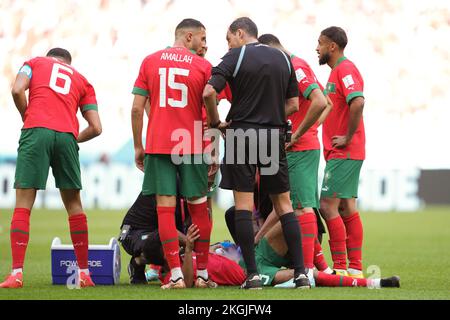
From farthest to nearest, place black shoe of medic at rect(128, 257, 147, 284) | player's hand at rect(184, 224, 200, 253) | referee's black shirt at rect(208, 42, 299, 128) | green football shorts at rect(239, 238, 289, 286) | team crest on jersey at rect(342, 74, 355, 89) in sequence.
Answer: team crest on jersey at rect(342, 74, 355, 89), black shoe of medic at rect(128, 257, 147, 284), green football shorts at rect(239, 238, 289, 286), player's hand at rect(184, 224, 200, 253), referee's black shirt at rect(208, 42, 299, 128)

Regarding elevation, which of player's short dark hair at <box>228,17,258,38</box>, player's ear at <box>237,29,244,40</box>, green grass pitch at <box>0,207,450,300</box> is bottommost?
green grass pitch at <box>0,207,450,300</box>

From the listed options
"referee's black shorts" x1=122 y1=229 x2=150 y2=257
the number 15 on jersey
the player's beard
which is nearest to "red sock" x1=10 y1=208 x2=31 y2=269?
"referee's black shorts" x1=122 y1=229 x2=150 y2=257

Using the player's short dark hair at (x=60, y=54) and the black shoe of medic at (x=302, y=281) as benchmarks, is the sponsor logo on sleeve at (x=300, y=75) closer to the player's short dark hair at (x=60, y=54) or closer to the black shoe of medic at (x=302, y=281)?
the black shoe of medic at (x=302, y=281)

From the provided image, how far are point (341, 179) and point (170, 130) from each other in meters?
1.95

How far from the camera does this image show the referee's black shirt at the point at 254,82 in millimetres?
7504

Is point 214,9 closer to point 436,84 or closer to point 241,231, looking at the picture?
point 436,84

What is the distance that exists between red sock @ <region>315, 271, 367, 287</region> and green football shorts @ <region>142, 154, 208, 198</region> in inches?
48.2

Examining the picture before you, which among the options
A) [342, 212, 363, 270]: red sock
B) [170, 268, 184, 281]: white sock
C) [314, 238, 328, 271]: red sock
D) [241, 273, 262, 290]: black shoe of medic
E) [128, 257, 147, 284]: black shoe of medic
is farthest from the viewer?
[342, 212, 363, 270]: red sock

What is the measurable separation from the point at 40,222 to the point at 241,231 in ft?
41.7

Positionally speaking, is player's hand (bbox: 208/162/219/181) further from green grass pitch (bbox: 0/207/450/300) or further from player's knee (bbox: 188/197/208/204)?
green grass pitch (bbox: 0/207/450/300)

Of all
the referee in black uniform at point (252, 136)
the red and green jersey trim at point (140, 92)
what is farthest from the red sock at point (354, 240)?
the red and green jersey trim at point (140, 92)

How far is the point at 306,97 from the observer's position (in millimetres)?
8062

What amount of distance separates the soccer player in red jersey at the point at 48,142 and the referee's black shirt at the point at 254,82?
1.33 meters

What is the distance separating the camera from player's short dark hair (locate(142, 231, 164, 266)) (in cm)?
812
